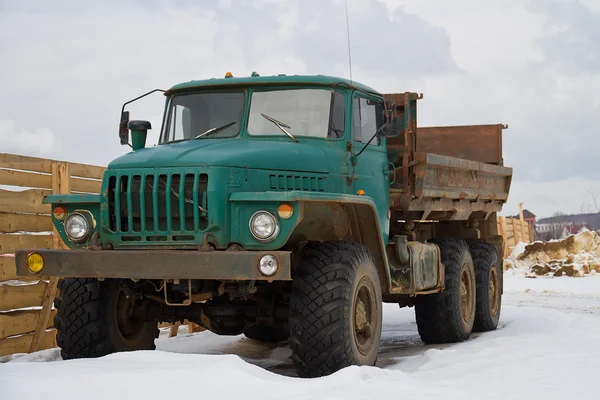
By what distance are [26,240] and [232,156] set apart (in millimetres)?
3742

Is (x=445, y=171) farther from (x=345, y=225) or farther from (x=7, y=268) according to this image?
(x=7, y=268)

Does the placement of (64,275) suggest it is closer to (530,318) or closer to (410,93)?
(410,93)

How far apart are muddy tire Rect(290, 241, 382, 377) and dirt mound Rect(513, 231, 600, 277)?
57.9 ft

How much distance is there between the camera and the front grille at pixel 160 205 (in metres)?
7.66

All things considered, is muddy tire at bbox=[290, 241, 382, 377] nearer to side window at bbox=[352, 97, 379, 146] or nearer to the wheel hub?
the wheel hub

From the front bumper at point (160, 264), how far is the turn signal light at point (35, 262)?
3cm

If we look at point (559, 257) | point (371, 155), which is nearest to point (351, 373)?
point (371, 155)

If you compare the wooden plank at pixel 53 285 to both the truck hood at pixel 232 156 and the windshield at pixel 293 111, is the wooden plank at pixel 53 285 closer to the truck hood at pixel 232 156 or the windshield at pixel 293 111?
the truck hood at pixel 232 156

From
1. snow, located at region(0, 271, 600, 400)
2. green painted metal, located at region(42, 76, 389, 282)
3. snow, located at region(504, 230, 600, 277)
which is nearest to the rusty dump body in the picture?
green painted metal, located at region(42, 76, 389, 282)

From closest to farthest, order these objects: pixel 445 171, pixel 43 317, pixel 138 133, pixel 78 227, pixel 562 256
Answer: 1. pixel 78 227
2. pixel 138 133
3. pixel 43 317
4. pixel 445 171
5. pixel 562 256

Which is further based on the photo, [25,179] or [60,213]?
[25,179]

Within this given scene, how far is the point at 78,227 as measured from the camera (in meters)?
8.25

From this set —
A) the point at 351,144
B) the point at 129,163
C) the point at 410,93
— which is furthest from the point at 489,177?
the point at 129,163

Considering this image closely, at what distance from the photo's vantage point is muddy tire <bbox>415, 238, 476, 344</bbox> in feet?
37.4
